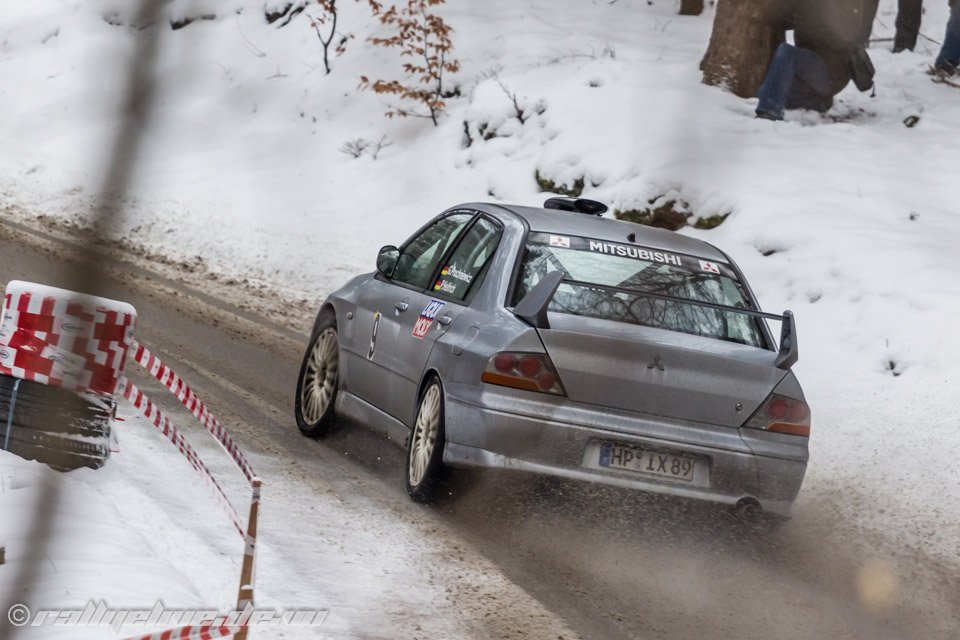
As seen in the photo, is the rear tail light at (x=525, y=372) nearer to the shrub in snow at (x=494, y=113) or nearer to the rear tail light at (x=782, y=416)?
the rear tail light at (x=782, y=416)

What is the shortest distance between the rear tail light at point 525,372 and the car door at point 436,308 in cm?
46

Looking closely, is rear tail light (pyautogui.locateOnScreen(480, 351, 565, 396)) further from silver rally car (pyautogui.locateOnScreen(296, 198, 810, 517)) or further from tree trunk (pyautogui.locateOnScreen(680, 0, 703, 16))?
tree trunk (pyautogui.locateOnScreen(680, 0, 703, 16))

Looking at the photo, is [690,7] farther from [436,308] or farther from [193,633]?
[436,308]

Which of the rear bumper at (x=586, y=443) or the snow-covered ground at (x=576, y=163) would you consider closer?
the snow-covered ground at (x=576, y=163)

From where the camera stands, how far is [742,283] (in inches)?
240

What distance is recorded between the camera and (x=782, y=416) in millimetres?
5543

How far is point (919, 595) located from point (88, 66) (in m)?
5.16

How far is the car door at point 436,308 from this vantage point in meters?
6.01

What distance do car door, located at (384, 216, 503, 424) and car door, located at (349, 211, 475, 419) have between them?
10 millimetres

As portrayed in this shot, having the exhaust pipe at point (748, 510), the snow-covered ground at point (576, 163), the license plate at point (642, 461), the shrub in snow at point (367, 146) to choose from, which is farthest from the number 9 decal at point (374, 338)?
the shrub in snow at point (367, 146)

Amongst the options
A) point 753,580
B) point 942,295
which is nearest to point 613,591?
point 753,580

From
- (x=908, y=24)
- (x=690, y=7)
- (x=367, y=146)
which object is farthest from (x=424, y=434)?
(x=367, y=146)

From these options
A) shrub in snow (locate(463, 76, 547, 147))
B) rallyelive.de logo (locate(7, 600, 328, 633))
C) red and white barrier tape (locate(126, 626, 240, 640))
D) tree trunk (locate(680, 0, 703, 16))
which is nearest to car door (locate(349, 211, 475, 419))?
rallyelive.de logo (locate(7, 600, 328, 633))

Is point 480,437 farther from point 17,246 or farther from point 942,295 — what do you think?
point 17,246
